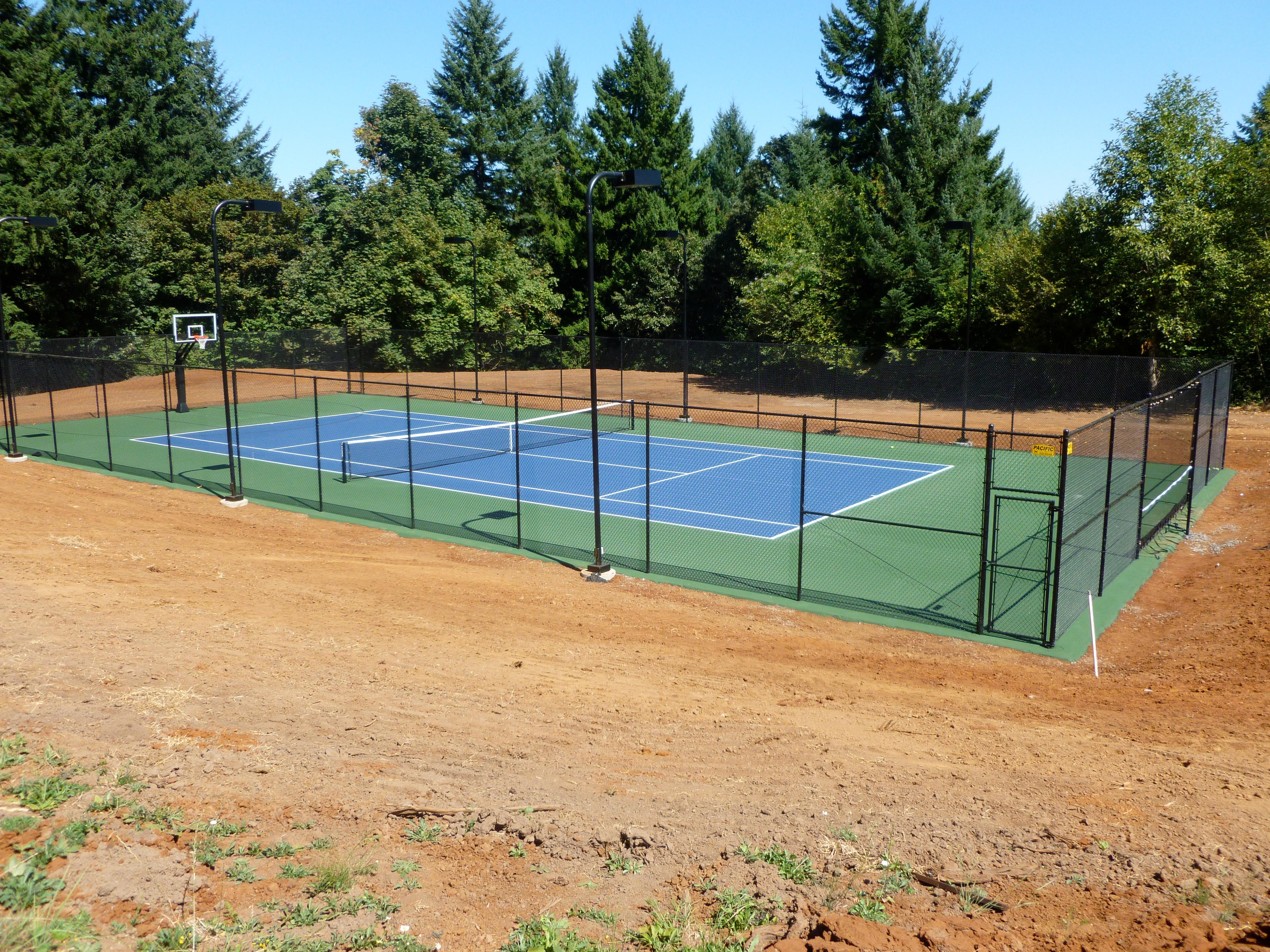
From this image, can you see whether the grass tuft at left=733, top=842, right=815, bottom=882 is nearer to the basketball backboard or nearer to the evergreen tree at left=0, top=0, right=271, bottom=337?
the basketball backboard

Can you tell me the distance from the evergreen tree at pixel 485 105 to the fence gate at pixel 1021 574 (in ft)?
168

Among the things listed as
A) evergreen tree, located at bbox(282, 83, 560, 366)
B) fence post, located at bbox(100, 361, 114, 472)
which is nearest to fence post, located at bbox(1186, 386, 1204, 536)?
fence post, located at bbox(100, 361, 114, 472)

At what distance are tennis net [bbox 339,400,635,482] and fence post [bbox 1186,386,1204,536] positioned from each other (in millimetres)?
12935

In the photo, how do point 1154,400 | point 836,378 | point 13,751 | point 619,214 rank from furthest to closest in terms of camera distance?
point 619,214
point 836,378
point 1154,400
point 13,751

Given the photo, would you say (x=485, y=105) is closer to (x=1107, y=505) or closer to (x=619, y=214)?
(x=619, y=214)

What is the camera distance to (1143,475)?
55.8 ft

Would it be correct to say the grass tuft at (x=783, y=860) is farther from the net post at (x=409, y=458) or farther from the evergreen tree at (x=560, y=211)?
the evergreen tree at (x=560, y=211)

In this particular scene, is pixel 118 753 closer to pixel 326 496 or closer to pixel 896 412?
pixel 326 496

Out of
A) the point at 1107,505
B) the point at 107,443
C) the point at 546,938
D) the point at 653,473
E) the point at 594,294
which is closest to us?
the point at 546,938

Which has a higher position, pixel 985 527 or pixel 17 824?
pixel 985 527

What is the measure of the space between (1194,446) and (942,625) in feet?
31.5

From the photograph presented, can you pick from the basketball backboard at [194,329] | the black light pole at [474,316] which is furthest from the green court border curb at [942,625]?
the black light pole at [474,316]

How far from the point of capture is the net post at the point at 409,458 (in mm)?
19719

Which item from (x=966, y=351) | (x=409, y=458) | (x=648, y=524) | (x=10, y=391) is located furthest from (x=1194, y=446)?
(x=10, y=391)
